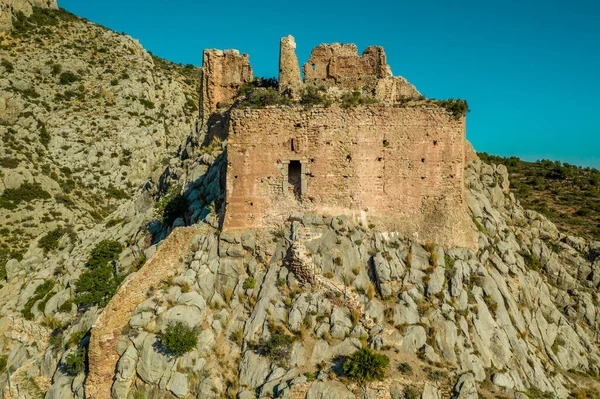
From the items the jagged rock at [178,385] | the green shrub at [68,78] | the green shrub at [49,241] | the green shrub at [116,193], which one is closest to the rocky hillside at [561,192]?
the jagged rock at [178,385]

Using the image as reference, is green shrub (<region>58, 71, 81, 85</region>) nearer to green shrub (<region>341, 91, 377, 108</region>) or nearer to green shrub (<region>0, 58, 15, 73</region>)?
green shrub (<region>0, 58, 15, 73</region>)

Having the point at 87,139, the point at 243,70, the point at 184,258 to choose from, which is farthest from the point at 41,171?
the point at 184,258

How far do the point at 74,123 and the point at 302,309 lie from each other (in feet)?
146

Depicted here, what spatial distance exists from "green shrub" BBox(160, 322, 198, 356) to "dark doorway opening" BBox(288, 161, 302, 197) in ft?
20.5

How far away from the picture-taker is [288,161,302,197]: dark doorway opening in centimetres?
1855

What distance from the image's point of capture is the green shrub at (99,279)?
71.1ft

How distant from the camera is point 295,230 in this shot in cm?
1812

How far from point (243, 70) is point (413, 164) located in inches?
557

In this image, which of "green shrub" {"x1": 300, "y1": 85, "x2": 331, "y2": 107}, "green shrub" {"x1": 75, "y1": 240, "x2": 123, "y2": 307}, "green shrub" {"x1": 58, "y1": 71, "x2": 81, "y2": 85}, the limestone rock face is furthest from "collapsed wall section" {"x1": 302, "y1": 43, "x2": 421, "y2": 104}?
the limestone rock face

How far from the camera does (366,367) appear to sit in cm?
1437

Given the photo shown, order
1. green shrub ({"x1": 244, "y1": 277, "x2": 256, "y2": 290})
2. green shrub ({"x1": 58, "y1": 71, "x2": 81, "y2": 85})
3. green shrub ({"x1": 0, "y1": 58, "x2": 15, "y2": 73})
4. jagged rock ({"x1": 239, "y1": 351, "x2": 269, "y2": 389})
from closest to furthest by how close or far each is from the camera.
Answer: jagged rock ({"x1": 239, "y1": 351, "x2": 269, "y2": 389})
green shrub ({"x1": 244, "y1": 277, "x2": 256, "y2": 290})
green shrub ({"x1": 0, "y1": 58, "x2": 15, "y2": 73})
green shrub ({"x1": 58, "y1": 71, "x2": 81, "y2": 85})

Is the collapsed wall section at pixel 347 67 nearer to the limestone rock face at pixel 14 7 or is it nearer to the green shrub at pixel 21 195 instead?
the green shrub at pixel 21 195

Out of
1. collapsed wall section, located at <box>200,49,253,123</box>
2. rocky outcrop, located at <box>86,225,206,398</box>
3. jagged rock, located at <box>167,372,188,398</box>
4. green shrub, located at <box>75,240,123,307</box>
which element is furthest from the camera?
collapsed wall section, located at <box>200,49,253,123</box>

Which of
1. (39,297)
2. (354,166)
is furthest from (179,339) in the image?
(39,297)
